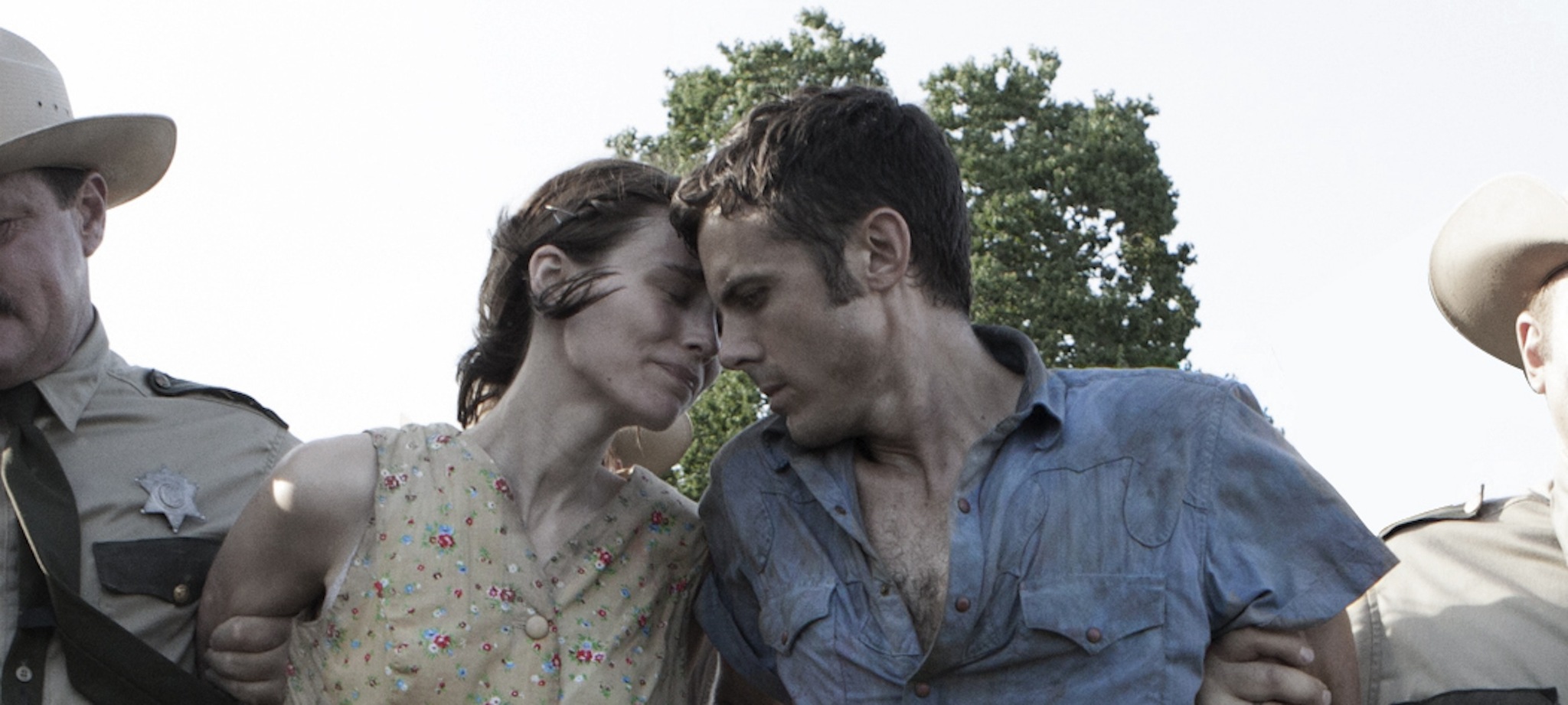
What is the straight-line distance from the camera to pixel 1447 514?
3.93m

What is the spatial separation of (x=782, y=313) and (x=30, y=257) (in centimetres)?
166

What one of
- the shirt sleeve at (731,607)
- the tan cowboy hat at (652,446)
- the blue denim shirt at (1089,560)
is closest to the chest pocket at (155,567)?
the shirt sleeve at (731,607)

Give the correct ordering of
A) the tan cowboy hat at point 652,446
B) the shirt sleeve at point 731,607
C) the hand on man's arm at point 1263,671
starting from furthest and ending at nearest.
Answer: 1. the tan cowboy hat at point 652,446
2. the shirt sleeve at point 731,607
3. the hand on man's arm at point 1263,671

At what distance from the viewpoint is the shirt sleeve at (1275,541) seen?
9.90ft

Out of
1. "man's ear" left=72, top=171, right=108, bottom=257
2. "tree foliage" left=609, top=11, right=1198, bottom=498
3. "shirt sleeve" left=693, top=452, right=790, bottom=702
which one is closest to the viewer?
"shirt sleeve" left=693, top=452, right=790, bottom=702

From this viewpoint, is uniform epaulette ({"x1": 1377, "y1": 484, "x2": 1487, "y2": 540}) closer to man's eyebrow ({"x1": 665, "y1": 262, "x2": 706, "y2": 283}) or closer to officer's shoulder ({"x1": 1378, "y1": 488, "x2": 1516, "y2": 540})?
officer's shoulder ({"x1": 1378, "y1": 488, "x2": 1516, "y2": 540})

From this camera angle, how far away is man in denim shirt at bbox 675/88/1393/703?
120 inches

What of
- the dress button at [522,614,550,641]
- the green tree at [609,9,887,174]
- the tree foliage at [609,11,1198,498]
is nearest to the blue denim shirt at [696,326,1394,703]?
the dress button at [522,614,550,641]

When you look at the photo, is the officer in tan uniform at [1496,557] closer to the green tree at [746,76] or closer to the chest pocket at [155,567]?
the chest pocket at [155,567]

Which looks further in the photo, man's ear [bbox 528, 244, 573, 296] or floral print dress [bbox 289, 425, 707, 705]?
man's ear [bbox 528, 244, 573, 296]

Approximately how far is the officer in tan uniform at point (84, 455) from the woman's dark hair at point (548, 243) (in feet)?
1.74

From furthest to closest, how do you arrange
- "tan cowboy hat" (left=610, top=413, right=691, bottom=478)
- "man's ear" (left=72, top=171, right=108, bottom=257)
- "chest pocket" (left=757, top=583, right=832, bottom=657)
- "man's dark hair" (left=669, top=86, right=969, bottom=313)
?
"tan cowboy hat" (left=610, top=413, right=691, bottom=478) < "man's ear" (left=72, top=171, right=108, bottom=257) < "man's dark hair" (left=669, top=86, right=969, bottom=313) < "chest pocket" (left=757, top=583, right=832, bottom=657)

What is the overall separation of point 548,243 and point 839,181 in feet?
2.55

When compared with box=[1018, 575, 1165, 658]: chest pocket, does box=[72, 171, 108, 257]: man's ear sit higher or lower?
higher
